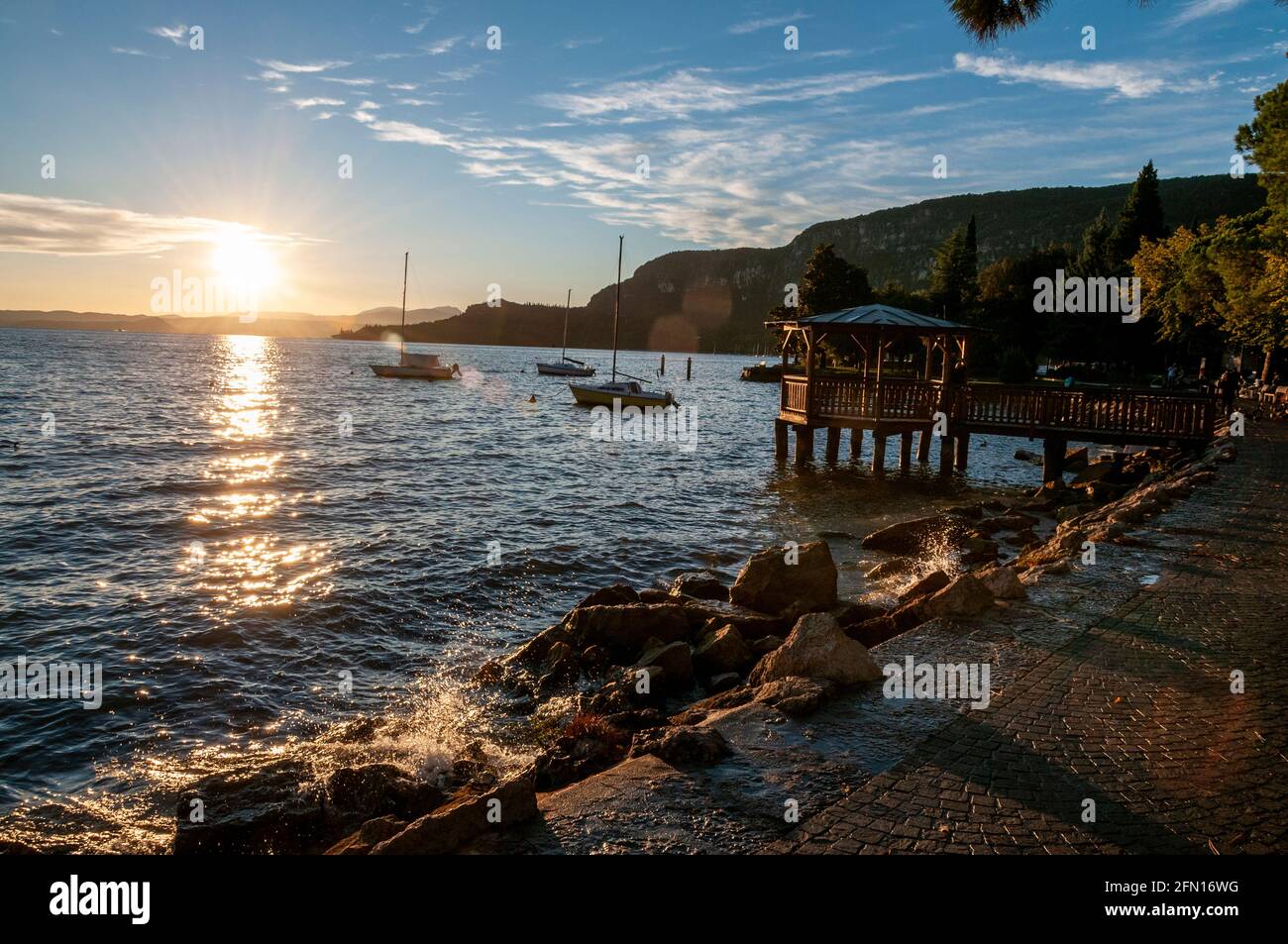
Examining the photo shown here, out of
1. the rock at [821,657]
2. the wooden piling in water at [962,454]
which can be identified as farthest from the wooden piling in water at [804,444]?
the rock at [821,657]

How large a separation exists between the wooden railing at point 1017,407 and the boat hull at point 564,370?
292 ft

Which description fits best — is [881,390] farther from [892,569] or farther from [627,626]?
[627,626]

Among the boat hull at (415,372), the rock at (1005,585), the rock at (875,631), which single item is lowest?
the rock at (875,631)

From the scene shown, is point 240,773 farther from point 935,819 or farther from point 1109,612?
point 1109,612

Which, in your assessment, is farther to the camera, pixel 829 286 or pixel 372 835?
pixel 829 286

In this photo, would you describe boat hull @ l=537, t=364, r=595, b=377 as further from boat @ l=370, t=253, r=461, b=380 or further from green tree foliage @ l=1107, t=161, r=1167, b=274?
green tree foliage @ l=1107, t=161, r=1167, b=274

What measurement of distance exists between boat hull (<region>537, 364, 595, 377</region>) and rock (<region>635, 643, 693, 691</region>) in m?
109

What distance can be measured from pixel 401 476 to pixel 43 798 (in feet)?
75.6

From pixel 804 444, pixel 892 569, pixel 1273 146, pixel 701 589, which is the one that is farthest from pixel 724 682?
pixel 1273 146

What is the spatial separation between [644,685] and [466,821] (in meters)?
4.50

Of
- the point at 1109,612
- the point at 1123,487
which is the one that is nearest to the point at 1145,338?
the point at 1123,487

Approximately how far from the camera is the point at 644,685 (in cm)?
986

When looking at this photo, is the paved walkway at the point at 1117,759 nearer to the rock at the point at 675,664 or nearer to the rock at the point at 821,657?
the rock at the point at 821,657

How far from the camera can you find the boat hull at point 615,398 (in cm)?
6109
